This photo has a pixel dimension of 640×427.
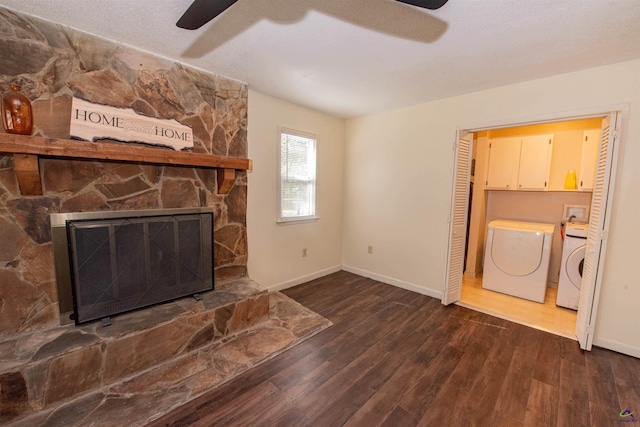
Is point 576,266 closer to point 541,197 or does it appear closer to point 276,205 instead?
point 541,197

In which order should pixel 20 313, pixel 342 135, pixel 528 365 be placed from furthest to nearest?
pixel 342 135 → pixel 528 365 → pixel 20 313

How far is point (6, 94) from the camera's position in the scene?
5.28ft

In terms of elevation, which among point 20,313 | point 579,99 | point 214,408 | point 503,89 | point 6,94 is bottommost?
point 214,408

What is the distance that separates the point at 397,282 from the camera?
3.68 meters

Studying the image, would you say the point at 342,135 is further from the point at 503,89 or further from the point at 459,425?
the point at 459,425

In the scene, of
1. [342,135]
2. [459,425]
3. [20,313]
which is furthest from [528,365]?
[20,313]

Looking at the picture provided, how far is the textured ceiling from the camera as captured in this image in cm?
158

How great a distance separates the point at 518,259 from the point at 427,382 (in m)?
2.38

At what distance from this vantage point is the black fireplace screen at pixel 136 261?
190 centimetres

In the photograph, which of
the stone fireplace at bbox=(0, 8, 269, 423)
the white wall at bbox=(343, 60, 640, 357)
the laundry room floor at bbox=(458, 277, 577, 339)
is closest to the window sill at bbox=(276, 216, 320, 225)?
the white wall at bbox=(343, 60, 640, 357)

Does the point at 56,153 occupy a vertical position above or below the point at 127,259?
above

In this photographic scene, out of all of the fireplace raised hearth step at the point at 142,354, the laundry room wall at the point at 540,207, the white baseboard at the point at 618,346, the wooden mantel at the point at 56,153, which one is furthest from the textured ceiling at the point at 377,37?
the white baseboard at the point at 618,346

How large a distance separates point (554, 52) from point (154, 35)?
307 cm

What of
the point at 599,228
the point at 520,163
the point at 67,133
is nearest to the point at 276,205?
the point at 67,133
